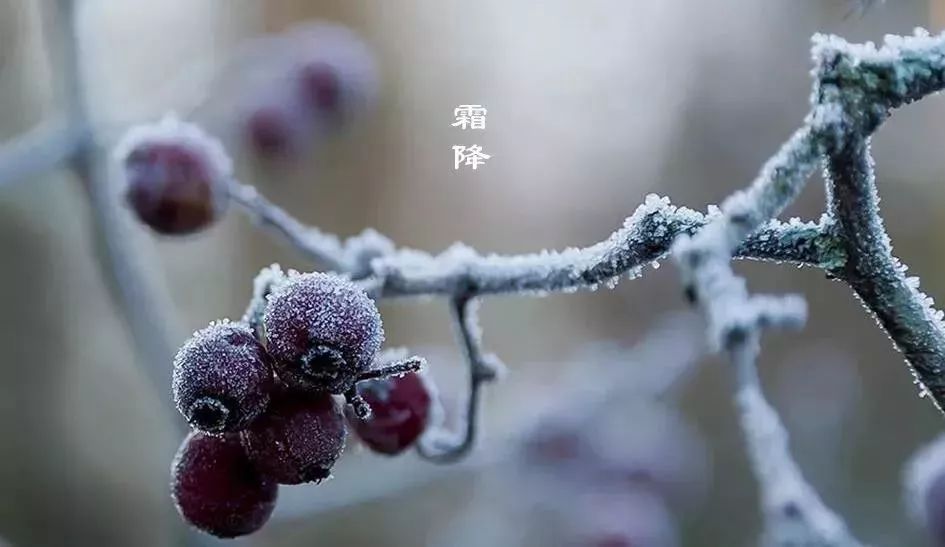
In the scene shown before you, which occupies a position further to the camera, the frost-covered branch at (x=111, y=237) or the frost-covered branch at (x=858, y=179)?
the frost-covered branch at (x=111, y=237)

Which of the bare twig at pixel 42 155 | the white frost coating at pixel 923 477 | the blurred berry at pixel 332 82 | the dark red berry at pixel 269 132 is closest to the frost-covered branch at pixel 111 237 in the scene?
the bare twig at pixel 42 155

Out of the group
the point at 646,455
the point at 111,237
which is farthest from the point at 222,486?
the point at 646,455

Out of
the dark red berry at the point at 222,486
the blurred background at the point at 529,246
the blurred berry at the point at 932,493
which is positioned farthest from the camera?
the blurred background at the point at 529,246

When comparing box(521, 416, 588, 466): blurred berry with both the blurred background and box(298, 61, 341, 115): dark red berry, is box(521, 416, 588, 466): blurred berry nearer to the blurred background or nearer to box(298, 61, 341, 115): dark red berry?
the blurred background

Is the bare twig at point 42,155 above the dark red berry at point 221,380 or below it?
above

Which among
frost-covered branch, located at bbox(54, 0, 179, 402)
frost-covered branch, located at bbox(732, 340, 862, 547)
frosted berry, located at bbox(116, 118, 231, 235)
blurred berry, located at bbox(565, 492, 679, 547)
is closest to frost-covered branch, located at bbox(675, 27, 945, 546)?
frost-covered branch, located at bbox(732, 340, 862, 547)

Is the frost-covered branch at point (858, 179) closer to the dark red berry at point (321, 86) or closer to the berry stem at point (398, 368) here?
the berry stem at point (398, 368)
